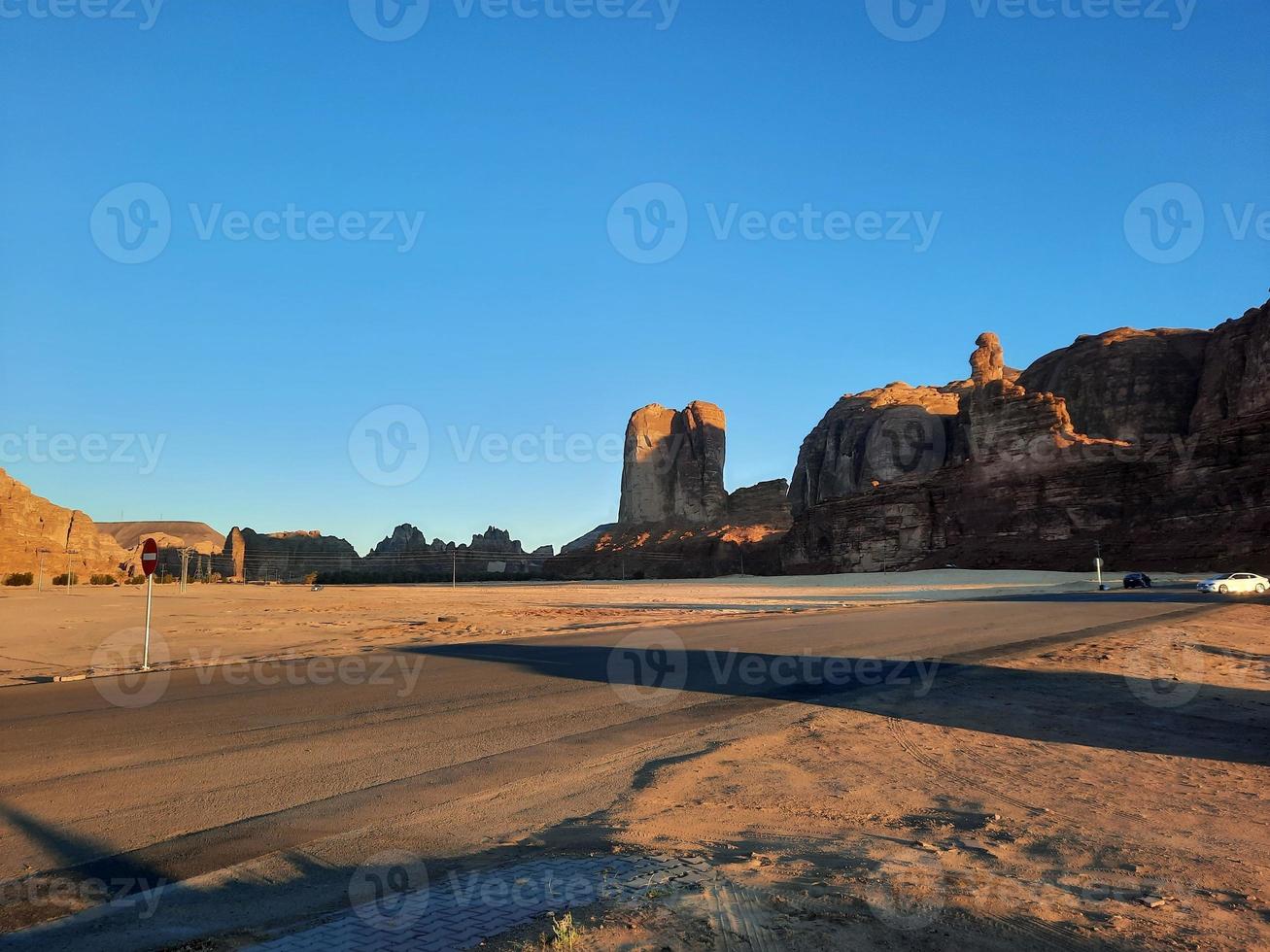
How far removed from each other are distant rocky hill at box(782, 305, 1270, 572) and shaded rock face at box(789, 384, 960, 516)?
30 cm

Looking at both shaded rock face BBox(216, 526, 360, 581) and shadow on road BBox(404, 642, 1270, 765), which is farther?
shaded rock face BBox(216, 526, 360, 581)

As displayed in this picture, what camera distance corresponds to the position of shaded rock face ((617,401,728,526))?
453 feet

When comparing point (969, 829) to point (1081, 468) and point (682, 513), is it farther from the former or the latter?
point (682, 513)

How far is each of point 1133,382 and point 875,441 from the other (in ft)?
114

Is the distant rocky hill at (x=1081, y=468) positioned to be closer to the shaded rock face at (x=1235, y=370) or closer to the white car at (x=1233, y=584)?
the shaded rock face at (x=1235, y=370)

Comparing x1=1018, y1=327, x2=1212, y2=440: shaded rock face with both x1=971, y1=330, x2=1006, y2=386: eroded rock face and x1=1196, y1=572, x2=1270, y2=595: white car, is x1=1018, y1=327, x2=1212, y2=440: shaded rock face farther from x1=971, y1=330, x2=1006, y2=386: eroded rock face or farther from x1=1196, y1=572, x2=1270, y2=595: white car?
x1=1196, y1=572, x2=1270, y2=595: white car

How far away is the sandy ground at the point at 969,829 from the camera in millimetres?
3411

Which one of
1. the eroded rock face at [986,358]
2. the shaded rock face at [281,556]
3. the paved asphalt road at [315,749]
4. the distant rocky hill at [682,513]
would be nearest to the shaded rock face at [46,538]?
the shaded rock face at [281,556]

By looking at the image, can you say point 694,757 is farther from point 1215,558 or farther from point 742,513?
point 742,513

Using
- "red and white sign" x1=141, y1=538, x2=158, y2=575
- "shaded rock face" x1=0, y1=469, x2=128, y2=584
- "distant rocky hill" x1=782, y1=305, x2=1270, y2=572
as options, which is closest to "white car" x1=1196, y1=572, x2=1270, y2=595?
"distant rocky hill" x1=782, y1=305, x2=1270, y2=572

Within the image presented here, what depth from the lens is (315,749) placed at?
7.41 m

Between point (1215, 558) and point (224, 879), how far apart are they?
63267 mm

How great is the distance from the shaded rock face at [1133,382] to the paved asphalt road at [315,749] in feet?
327

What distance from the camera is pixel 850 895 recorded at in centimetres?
375
